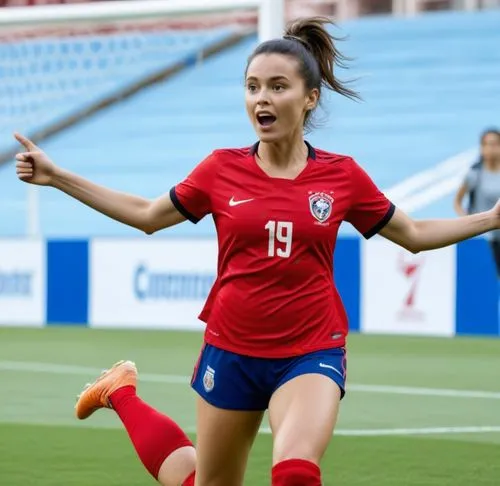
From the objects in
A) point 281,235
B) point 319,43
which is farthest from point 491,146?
point 281,235

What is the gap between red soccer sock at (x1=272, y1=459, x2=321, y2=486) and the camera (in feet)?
15.9

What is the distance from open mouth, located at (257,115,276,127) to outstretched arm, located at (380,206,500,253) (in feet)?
2.49

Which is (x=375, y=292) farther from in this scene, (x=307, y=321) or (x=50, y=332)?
(x=307, y=321)

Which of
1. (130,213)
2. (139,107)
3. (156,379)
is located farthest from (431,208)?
(130,213)

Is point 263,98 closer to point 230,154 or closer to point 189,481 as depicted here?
point 230,154

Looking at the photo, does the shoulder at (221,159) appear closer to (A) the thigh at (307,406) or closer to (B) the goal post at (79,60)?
(A) the thigh at (307,406)

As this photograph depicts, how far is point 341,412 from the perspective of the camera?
33.6 ft

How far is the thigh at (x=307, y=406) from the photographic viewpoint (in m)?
4.97

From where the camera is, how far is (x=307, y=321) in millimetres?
5254

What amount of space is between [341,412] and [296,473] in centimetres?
545

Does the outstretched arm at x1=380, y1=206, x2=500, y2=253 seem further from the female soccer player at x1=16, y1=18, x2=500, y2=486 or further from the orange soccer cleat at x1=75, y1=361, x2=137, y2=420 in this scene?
the orange soccer cleat at x1=75, y1=361, x2=137, y2=420

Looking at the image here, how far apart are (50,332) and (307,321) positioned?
12.0 m

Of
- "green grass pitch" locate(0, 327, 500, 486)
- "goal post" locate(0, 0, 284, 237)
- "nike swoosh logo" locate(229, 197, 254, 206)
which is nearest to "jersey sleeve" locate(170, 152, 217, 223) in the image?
"nike swoosh logo" locate(229, 197, 254, 206)

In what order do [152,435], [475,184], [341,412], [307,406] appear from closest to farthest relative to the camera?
[307,406] < [152,435] < [341,412] < [475,184]
